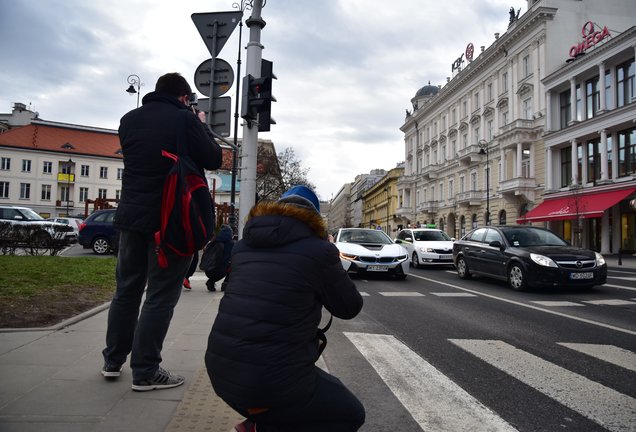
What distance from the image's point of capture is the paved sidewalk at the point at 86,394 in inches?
101

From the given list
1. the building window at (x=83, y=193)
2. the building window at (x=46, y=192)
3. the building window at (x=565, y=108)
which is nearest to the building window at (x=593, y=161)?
the building window at (x=565, y=108)

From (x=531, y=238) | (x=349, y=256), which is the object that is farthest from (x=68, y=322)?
(x=531, y=238)

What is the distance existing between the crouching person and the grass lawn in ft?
12.9

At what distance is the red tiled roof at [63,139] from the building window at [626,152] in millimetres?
56239

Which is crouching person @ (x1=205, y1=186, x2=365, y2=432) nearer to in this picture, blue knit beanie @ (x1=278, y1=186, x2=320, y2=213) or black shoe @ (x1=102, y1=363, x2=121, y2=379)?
blue knit beanie @ (x1=278, y1=186, x2=320, y2=213)

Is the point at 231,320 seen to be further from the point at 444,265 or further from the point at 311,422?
the point at 444,265

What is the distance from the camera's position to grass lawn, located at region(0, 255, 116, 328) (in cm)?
528

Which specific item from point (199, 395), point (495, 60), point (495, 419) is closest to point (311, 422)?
point (199, 395)

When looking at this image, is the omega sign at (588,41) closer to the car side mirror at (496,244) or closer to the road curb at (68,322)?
the car side mirror at (496,244)

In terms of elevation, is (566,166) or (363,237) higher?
(566,166)

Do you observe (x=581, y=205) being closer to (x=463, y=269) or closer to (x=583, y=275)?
(x=463, y=269)

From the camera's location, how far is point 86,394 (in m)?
2.97

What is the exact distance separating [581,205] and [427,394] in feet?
99.0

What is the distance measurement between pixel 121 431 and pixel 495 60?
168 feet
